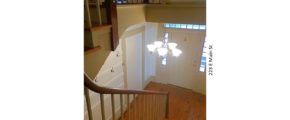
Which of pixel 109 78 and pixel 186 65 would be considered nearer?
pixel 109 78

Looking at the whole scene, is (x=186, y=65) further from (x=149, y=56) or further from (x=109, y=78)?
(x=109, y=78)

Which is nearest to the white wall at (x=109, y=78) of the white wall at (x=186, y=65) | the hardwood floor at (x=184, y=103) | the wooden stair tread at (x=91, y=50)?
the hardwood floor at (x=184, y=103)

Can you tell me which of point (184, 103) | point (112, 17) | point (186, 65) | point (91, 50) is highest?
point (112, 17)

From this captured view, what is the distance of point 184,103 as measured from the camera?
546cm

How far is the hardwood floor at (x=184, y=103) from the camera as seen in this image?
4.94m

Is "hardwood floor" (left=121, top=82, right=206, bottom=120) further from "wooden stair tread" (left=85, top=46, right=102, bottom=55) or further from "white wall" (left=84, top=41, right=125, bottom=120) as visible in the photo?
"wooden stair tread" (left=85, top=46, right=102, bottom=55)

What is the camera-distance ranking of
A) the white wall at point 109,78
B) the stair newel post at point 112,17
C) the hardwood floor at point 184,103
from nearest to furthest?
the stair newel post at point 112,17, the white wall at point 109,78, the hardwood floor at point 184,103

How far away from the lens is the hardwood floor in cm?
494

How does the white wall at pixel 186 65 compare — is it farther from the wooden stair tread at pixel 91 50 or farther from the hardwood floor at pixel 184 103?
the wooden stair tread at pixel 91 50

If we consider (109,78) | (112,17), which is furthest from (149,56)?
(112,17)
